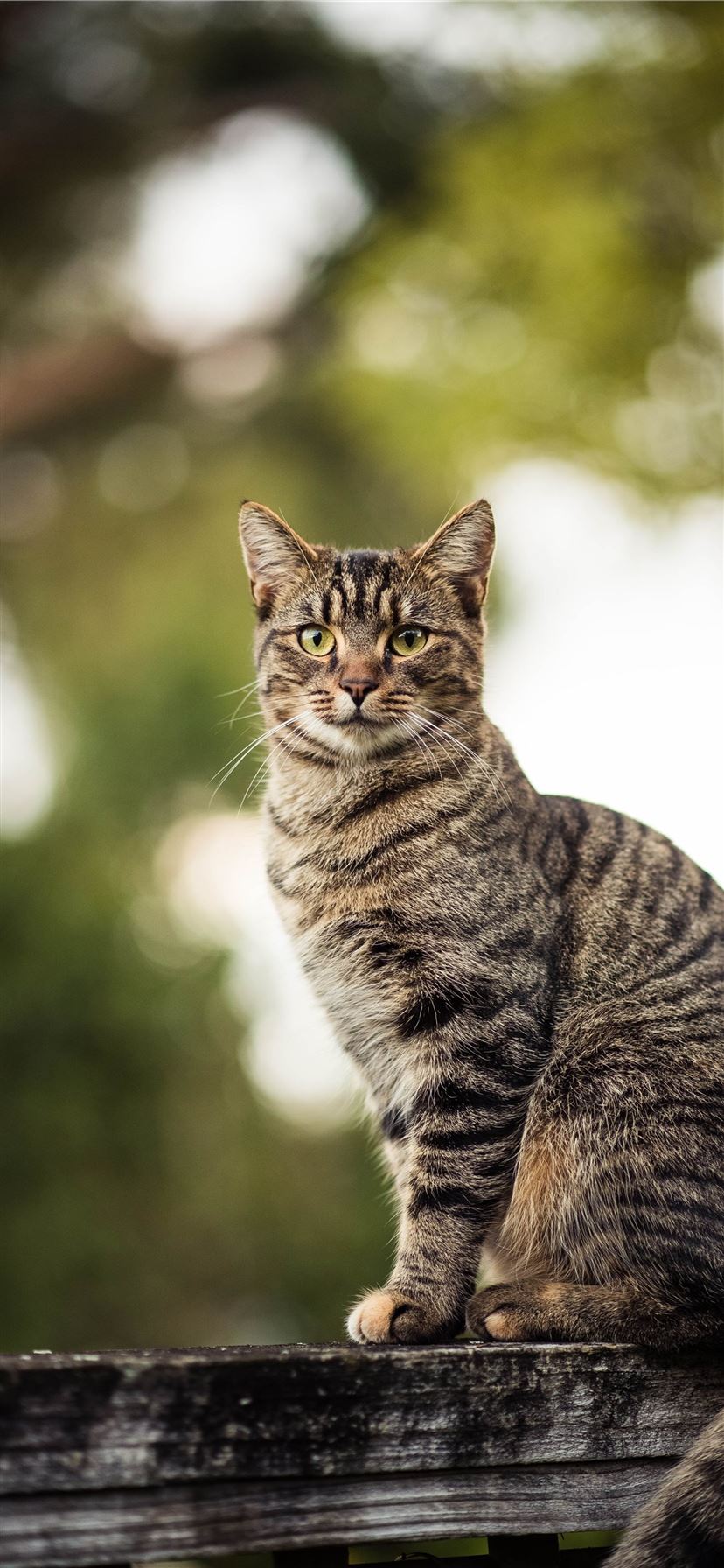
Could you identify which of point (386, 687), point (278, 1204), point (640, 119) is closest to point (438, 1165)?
point (386, 687)

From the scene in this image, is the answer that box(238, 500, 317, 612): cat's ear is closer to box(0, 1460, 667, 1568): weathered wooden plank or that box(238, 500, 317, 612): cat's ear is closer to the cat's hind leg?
the cat's hind leg

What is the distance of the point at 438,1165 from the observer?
94.7 inches

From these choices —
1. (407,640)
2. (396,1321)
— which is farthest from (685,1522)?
(407,640)

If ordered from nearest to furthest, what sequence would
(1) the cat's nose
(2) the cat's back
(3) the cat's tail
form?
(3) the cat's tail < (2) the cat's back < (1) the cat's nose

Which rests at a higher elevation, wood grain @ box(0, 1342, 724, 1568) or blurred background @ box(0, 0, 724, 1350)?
blurred background @ box(0, 0, 724, 1350)

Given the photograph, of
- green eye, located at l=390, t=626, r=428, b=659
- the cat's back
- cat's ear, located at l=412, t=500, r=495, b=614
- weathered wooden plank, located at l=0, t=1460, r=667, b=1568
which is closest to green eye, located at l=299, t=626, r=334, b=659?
green eye, located at l=390, t=626, r=428, b=659

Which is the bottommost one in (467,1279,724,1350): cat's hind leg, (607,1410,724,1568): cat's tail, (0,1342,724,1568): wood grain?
(607,1410,724,1568): cat's tail

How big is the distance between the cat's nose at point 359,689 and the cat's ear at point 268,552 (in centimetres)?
40

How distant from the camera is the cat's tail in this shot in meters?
1.67

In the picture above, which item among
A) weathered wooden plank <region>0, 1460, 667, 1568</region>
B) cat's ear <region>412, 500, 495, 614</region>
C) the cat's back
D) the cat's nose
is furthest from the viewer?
cat's ear <region>412, 500, 495, 614</region>

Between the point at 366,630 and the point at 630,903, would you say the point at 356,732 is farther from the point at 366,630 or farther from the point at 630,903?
the point at 630,903

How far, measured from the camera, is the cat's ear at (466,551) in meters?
2.95

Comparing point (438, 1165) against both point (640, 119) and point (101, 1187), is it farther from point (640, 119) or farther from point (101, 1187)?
point (640, 119)

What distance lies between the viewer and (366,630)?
2.81 m
